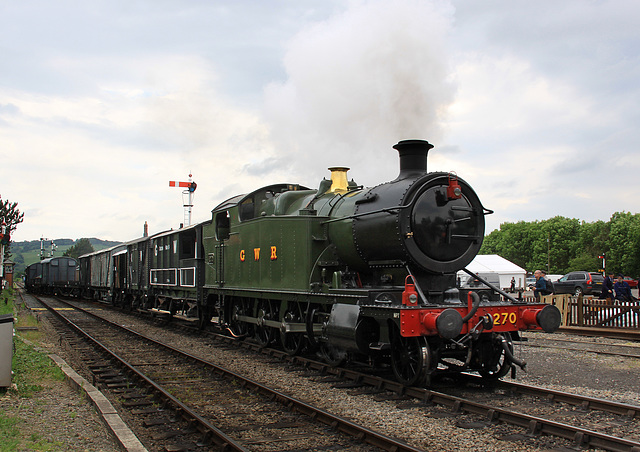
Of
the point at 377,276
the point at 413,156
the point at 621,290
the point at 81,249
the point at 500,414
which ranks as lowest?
the point at 500,414

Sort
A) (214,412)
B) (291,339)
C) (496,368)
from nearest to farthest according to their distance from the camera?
(214,412)
(496,368)
(291,339)

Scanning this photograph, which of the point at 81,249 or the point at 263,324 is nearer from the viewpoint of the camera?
the point at 263,324

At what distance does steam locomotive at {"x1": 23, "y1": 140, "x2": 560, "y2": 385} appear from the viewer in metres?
7.19

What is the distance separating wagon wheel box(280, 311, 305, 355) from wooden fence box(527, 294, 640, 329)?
8.94 m

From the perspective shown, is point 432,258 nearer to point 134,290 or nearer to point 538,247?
point 134,290

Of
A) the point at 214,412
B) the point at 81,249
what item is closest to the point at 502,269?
the point at 214,412

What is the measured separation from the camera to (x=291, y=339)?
1042cm

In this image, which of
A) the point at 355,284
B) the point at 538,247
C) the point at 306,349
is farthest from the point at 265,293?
the point at 538,247

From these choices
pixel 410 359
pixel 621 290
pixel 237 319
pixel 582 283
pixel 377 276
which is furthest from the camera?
pixel 582 283

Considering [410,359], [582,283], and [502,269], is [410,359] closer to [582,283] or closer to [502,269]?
[582,283]

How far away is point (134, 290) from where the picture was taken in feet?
76.3

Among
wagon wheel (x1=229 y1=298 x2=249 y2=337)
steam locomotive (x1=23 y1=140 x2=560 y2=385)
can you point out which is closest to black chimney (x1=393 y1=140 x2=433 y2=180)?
steam locomotive (x1=23 y1=140 x2=560 y2=385)

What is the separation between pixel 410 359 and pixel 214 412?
259cm

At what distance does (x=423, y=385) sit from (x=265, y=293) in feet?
13.6
